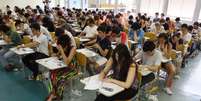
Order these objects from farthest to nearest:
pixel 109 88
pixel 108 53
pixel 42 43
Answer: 1. pixel 42 43
2. pixel 108 53
3. pixel 109 88

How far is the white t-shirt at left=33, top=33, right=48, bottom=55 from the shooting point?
158 inches

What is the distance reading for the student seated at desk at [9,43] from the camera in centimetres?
459

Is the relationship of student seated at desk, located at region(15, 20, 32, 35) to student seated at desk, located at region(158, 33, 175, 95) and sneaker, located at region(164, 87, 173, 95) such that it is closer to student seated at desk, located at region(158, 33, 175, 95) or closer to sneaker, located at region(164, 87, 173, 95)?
student seated at desk, located at region(158, 33, 175, 95)

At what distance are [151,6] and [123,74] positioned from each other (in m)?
9.66

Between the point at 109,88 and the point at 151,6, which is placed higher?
the point at 151,6

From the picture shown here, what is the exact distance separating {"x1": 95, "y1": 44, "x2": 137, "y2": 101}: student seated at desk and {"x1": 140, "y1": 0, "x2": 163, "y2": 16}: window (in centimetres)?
927

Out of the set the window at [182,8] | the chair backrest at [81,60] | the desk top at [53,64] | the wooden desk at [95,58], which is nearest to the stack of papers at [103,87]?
the desk top at [53,64]

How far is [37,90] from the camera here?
153 inches

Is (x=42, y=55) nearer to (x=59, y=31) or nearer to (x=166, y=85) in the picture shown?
(x=59, y=31)

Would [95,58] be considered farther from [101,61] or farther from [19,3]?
[19,3]

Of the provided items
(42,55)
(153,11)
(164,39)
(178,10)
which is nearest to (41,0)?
(153,11)

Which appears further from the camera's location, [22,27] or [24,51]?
[22,27]

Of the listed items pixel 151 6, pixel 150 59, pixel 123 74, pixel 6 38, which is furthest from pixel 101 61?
pixel 151 6

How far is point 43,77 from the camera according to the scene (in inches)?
165
